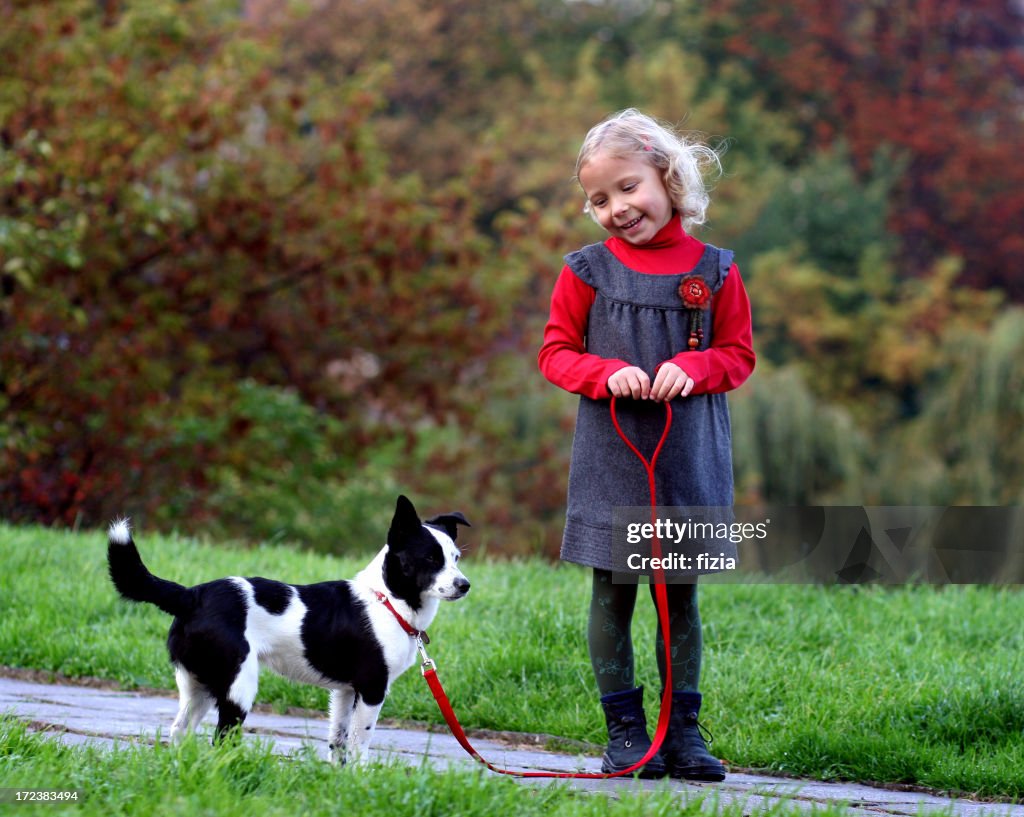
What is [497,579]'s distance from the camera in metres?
5.93

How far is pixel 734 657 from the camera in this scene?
4801 millimetres

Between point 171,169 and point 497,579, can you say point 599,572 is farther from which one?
point 171,169

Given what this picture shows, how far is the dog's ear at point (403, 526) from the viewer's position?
11.3ft

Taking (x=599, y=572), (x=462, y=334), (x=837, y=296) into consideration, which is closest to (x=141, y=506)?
(x=462, y=334)

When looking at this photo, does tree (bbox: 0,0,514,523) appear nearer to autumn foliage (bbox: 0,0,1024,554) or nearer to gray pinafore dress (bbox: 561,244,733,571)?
autumn foliage (bbox: 0,0,1024,554)

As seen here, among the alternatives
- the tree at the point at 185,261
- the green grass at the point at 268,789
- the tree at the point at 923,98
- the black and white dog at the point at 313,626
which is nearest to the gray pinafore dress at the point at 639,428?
the black and white dog at the point at 313,626

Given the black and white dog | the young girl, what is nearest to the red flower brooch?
the young girl

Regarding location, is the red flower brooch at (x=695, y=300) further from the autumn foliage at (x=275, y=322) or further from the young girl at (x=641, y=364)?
the autumn foliage at (x=275, y=322)

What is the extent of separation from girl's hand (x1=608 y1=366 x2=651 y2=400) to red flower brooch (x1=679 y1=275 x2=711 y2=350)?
0.23 metres

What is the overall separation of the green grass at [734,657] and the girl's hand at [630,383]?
4.25 feet

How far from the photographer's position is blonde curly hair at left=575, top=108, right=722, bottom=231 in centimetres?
365

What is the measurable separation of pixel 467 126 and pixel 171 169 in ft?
42.0

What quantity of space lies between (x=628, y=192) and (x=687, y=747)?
5.23 ft

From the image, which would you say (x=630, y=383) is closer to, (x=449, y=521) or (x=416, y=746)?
(x=449, y=521)
